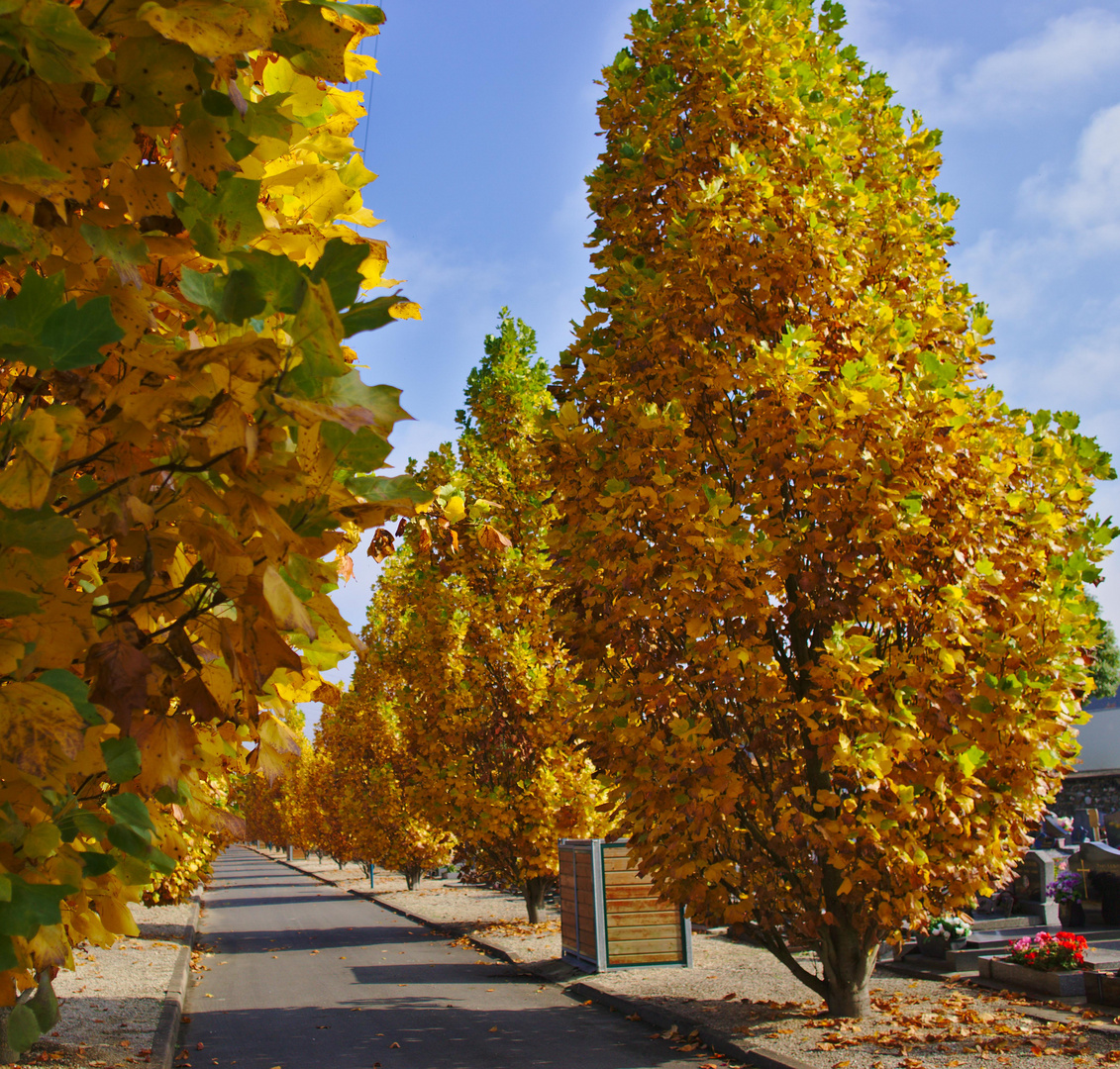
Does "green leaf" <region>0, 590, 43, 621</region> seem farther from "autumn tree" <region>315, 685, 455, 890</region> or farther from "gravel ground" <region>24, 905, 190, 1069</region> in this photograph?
"autumn tree" <region>315, 685, 455, 890</region>

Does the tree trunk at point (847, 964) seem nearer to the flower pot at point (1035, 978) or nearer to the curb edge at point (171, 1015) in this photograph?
the flower pot at point (1035, 978)

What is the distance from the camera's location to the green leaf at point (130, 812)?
1.21 m

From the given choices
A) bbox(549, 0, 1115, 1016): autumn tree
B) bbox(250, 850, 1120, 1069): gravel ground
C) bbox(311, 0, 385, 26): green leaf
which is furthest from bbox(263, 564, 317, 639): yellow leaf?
bbox(250, 850, 1120, 1069): gravel ground

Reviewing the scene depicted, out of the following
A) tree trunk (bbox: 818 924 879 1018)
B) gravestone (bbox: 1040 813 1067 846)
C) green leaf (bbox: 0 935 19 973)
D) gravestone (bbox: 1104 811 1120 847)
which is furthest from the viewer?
gravestone (bbox: 1104 811 1120 847)

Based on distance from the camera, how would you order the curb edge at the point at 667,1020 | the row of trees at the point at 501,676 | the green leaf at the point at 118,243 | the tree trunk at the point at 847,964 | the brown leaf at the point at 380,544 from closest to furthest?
the green leaf at the point at 118,243
the brown leaf at the point at 380,544
the curb edge at the point at 667,1020
the tree trunk at the point at 847,964
the row of trees at the point at 501,676

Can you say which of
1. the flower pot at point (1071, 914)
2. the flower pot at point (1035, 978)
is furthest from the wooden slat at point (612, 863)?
the flower pot at point (1071, 914)

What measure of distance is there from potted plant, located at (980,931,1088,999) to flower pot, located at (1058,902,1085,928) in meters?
5.38

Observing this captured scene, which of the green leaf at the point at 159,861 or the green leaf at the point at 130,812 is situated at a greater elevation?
the green leaf at the point at 130,812

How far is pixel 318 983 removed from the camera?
41.0 feet

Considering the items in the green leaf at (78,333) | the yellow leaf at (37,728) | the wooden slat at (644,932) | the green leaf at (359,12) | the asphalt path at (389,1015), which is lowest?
the asphalt path at (389,1015)

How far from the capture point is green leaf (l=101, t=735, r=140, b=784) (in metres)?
1.14

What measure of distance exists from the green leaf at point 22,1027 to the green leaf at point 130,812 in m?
0.26

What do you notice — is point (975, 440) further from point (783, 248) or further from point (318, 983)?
point (318, 983)

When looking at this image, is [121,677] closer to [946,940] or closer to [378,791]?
[946,940]
